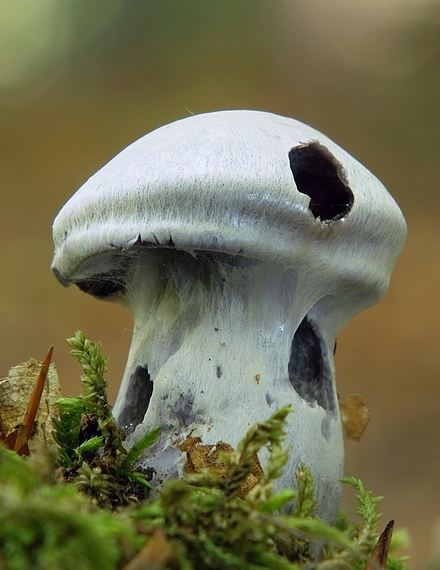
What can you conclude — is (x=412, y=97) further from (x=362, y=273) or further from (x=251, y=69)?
(x=362, y=273)

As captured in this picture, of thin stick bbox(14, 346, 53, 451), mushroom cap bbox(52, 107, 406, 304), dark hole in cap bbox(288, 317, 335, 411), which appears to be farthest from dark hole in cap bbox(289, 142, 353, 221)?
thin stick bbox(14, 346, 53, 451)

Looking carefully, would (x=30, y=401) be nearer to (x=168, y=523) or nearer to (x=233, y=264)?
(x=233, y=264)

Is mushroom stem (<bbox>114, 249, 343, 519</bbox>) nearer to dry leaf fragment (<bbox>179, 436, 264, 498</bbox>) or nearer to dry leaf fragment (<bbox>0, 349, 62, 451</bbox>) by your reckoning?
dry leaf fragment (<bbox>179, 436, 264, 498</bbox>)

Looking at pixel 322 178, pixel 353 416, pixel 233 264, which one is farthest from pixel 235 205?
pixel 353 416

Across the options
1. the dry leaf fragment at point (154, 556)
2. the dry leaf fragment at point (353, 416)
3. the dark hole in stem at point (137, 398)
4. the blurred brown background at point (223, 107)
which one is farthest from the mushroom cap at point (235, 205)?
the blurred brown background at point (223, 107)

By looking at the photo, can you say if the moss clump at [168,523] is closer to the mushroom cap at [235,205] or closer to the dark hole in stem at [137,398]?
the dark hole in stem at [137,398]
